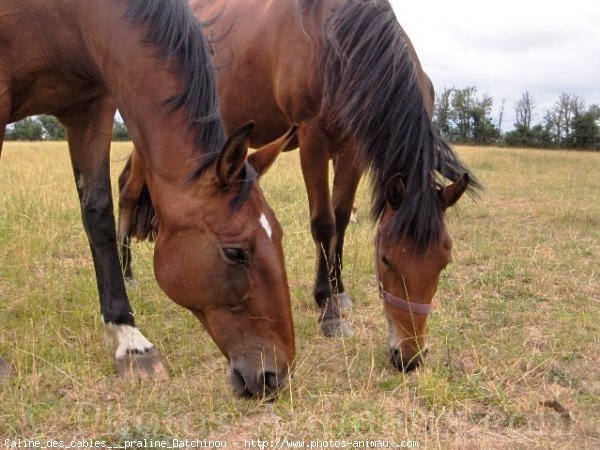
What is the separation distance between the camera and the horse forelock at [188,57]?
8.00 ft

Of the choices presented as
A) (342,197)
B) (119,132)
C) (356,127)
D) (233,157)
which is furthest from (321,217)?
(119,132)

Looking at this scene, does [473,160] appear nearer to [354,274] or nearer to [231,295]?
[354,274]

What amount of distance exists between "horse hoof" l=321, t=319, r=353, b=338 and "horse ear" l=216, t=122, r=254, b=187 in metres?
1.55

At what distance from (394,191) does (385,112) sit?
471 millimetres

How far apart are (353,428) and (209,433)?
560 mm

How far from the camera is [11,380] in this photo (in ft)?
8.41

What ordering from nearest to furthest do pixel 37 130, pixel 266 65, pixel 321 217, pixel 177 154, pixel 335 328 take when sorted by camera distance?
pixel 177 154 < pixel 335 328 < pixel 321 217 < pixel 266 65 < pixel 37 130

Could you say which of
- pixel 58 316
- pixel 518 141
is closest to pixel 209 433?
pixel 58 316

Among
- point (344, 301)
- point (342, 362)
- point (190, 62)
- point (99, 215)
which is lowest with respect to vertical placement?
point (342, 362)

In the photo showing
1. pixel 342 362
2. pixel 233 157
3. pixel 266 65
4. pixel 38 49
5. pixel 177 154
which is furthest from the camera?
pixel 266 65

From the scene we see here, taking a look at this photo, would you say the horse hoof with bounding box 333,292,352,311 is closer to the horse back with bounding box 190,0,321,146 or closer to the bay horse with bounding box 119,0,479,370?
the bay horse with bounding box 119,0,479,370

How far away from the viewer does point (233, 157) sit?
220 centimetres

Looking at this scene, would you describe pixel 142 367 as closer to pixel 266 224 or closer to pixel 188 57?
pixel 266 224

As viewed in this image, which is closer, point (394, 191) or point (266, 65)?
point (394, 191)
